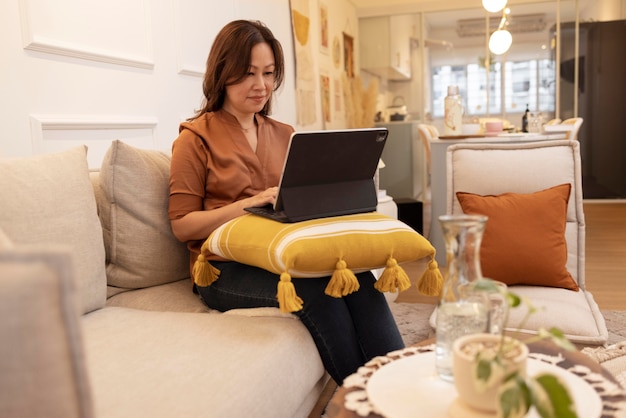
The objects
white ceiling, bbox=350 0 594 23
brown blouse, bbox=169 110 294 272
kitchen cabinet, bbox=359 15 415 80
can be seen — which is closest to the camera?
brown blouse, bbox=169 110 294 272

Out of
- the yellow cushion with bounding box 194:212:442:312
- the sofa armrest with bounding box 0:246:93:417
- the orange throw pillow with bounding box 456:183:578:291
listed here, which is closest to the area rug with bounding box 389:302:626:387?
the orange throw pillow with bounding box 456:183:578:291

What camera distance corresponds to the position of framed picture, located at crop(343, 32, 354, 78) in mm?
6551

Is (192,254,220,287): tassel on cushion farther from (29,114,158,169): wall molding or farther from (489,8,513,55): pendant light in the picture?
(489,8,513,55): pendant light

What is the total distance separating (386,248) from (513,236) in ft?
2.48

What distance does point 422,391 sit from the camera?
0.90 m

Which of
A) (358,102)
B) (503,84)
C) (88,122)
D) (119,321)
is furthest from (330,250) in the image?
(503,84)

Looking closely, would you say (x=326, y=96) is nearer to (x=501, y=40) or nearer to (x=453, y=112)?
(x=501, y=40)

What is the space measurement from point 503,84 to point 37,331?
7356mm

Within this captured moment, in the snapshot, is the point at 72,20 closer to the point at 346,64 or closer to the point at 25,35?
the point at 25,35

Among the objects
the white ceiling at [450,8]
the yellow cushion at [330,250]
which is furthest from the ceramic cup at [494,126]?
the white ceiling at [450,8]

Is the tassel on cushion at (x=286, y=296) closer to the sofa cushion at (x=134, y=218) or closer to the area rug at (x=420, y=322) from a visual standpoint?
the sofa cushion at (x=134, y=218)

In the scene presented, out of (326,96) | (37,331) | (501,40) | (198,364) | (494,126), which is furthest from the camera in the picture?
(501,40)

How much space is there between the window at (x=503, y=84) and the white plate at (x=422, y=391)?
6.47m

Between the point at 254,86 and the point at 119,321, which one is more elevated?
the point at 254,86
